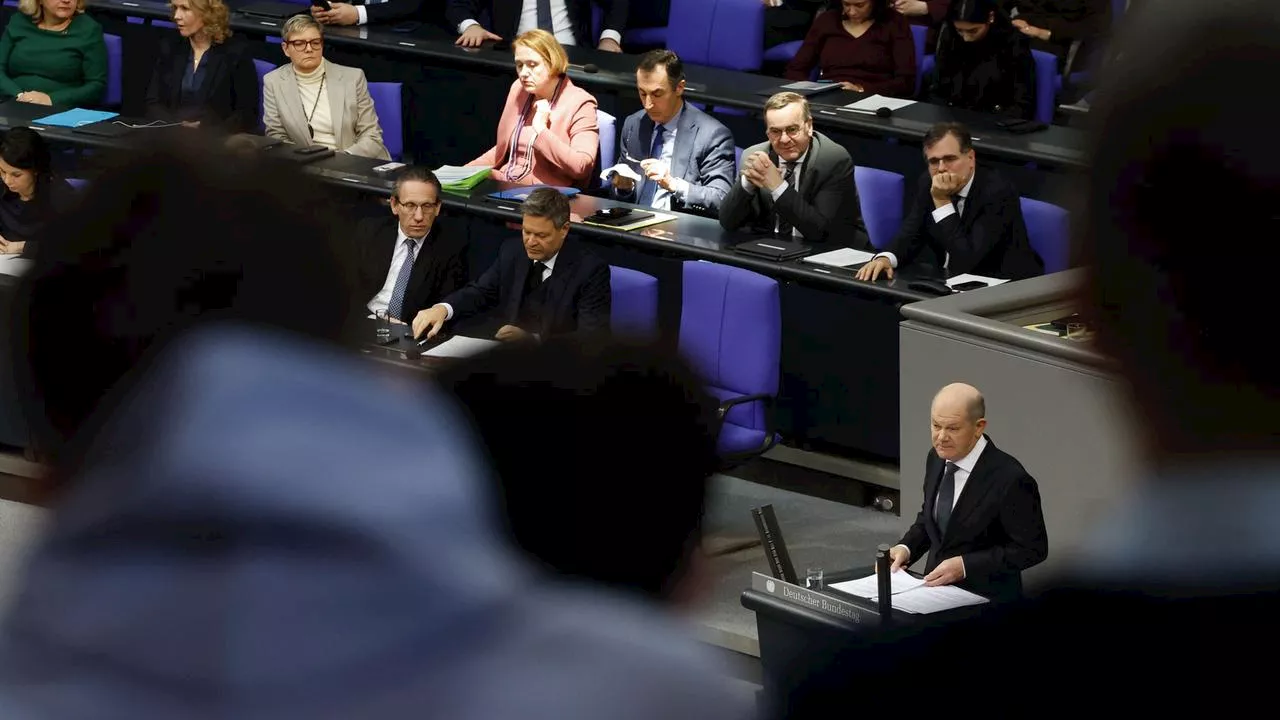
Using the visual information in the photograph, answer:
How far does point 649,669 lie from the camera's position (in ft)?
1.47

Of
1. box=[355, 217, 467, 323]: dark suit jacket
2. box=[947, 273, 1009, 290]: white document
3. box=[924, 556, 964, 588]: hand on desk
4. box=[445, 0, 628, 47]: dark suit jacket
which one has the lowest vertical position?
box=[924, 556, 964, 588]: hand on desk

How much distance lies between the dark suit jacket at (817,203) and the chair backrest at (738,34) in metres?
1.91

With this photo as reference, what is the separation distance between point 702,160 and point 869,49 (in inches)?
51.9

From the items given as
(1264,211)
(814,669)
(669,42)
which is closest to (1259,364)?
(1264,211)

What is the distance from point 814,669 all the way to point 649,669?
61 mm

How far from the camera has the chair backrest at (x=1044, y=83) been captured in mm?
6934

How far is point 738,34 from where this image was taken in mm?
8039

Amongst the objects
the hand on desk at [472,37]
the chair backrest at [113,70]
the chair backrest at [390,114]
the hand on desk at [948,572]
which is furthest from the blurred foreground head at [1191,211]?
the chair backrest at [113,70]

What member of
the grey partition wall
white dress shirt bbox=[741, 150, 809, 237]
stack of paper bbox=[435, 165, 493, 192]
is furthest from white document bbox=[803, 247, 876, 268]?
stack of paper bbox=[435, 165, 493, 192]

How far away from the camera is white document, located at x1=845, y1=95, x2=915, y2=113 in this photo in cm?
695

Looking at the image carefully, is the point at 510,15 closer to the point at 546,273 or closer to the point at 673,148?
the point at 673,148

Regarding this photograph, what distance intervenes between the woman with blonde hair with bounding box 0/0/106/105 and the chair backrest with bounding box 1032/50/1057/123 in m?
4.51

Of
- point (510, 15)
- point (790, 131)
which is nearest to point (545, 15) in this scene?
point (510, 15)

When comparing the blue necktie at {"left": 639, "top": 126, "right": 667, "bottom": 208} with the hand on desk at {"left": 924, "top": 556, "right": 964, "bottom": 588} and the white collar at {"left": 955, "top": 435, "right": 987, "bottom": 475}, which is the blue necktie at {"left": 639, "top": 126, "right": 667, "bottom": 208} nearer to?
the white collar at {"left": 955, "top": 435, "right": 987, "bottom": 475}
